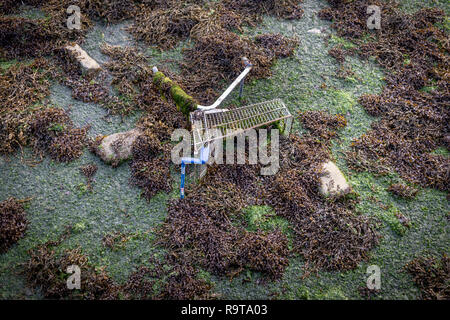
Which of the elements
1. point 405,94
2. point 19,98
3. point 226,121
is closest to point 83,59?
point 19,98

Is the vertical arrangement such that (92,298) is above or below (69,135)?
below

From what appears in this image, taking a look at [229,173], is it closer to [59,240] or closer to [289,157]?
[289,157]

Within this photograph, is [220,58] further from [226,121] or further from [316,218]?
[316,218]

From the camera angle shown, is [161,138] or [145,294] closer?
[145,294]

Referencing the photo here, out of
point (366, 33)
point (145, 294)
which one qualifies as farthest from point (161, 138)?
point (366, 33)

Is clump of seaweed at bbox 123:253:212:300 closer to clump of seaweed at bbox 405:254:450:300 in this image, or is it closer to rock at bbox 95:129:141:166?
rock at bbox 95:129:141:166

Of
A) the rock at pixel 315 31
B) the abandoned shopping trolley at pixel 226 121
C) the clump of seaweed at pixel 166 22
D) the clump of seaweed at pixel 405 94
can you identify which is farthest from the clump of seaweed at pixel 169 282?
the rock at pixel 315 31

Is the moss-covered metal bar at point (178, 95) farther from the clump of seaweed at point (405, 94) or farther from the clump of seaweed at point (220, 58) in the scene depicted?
the clump of seaweed at point (405, 94)
